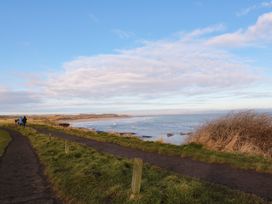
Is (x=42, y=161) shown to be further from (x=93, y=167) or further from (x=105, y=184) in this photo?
(x=105, y=184)

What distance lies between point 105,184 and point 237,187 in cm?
445

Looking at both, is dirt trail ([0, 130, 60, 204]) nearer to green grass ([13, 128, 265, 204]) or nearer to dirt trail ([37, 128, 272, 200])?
green grass ([13, 128, 265, 204])

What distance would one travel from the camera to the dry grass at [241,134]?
66.4 feet

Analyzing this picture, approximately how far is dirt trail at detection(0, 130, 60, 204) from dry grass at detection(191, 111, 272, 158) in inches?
468

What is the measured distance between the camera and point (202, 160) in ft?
52.9

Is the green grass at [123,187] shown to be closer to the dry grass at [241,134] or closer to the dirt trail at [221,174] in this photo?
the dirt trail at [221,174]

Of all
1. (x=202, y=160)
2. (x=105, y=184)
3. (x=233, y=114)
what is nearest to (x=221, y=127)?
(x=233, y=114)

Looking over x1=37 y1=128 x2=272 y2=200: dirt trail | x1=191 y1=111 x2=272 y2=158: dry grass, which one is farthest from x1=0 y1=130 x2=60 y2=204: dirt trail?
x1=191 y1=111 x2=272 y2=158: dry grass

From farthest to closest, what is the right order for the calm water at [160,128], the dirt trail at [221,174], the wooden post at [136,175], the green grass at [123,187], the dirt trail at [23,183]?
the calm water at [160,128]
the dirt trail at [221,174]
the dirt trail at [23,183]
the wooden post at [136,175]
the green grass at [123,187]

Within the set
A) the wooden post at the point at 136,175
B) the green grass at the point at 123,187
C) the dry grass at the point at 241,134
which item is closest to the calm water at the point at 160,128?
the dry grass at the point at 241,134

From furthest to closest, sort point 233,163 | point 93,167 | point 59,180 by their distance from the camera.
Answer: point 233,163
point 93,167
point 59,180

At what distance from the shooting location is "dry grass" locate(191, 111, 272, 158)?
20.2 metres

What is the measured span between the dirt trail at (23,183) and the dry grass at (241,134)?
11884 millimetres

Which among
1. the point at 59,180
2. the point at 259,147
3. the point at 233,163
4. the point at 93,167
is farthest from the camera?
the point at 259,147
